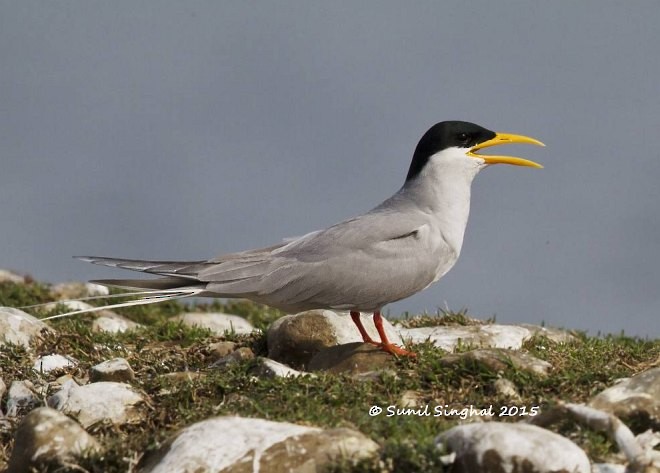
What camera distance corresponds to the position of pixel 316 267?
7.39 m

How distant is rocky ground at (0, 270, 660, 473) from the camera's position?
15.7 ft

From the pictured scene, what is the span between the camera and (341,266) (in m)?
7.37

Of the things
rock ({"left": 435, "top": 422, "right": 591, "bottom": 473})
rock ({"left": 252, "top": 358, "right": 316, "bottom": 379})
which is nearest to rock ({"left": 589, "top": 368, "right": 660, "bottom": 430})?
rock ({"left": 435, "top": 422, "right": 591, "bottom": 473})

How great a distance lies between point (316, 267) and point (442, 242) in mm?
964

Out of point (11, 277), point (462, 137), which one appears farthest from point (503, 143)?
point (11, 277)

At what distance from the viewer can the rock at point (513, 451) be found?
4586 millimetres

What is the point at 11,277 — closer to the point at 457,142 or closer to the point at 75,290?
the point at 75,290

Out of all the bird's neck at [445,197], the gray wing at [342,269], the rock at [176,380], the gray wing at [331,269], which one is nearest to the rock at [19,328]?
the gray wing at [331,269]

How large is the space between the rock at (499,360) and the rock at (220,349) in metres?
2.00

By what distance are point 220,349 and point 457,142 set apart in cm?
240

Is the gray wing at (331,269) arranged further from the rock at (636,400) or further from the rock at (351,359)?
the rock at (636,400)

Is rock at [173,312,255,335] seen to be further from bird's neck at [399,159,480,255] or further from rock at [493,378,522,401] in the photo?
rock at [493,378,522,401]

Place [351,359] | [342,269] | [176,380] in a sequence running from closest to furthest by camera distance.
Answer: [176,380]
[351,359]
[342,269]

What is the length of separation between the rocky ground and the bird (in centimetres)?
30
